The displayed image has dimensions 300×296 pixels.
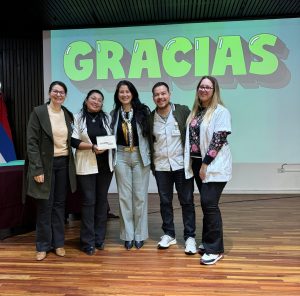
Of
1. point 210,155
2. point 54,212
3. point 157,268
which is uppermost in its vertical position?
point 210,155

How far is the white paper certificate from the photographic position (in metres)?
2.45

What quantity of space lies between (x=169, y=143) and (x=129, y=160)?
0.36 metres

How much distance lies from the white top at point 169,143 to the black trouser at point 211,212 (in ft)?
0.54

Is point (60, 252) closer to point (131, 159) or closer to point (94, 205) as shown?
point (94, 205)

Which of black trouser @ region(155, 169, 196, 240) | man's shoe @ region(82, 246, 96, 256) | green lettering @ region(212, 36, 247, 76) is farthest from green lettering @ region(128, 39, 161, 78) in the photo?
man's shoe @ region(82, 246, 96, 256)

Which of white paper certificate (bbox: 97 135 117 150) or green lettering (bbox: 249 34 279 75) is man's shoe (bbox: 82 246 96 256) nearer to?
white paper certificate (bbox: 97 135 117 150)

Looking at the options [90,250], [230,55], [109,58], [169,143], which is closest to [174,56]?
[230,55]

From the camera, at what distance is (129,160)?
2662mm

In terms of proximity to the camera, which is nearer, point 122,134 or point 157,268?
point 157,268

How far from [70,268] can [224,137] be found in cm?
146

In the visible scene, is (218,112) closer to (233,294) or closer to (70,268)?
(233,294)

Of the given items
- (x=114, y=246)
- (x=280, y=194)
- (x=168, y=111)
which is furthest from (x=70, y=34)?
(x=280, y=194)

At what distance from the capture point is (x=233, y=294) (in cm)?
194

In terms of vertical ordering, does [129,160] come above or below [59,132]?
below
